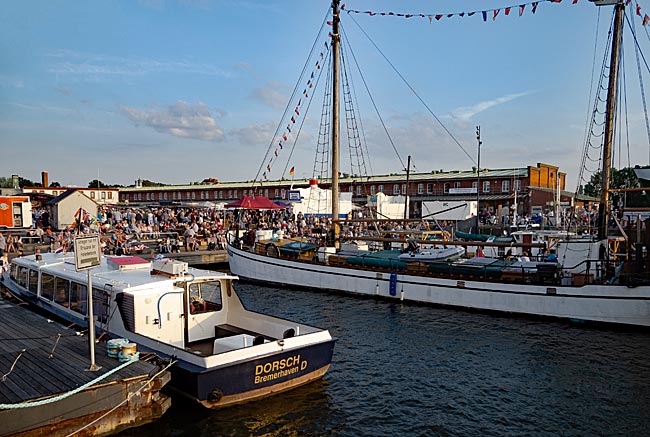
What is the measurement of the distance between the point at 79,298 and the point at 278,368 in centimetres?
608

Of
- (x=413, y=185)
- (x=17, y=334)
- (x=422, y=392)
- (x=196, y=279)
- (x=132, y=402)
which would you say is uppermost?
(x=413, y=185)

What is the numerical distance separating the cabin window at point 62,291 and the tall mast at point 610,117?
792 inches

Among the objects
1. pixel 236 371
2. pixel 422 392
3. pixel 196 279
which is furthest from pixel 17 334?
pixel 422 392

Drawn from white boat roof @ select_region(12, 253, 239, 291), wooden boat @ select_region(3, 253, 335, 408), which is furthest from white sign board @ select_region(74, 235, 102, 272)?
wooden boat @ select_region(3, 253, 335, 408)

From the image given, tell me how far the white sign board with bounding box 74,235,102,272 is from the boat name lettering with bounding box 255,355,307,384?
153 inches

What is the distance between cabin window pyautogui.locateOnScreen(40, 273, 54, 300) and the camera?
13.4m

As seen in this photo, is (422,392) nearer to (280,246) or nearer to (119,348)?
(119,348)

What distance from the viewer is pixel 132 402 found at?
27.5 feet

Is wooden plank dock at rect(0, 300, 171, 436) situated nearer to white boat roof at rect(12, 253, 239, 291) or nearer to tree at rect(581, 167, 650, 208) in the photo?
white boat roof at rect(12, 253, 239, 291)

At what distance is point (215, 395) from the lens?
30.0 ft

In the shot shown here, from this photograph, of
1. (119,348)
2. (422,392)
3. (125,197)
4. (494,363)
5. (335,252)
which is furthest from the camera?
(125,197)

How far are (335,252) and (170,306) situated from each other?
15.3 metres

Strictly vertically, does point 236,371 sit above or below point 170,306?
below

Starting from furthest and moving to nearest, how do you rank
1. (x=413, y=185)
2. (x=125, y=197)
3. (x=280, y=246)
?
(x=125, y=197) → (x=413, y=185) → (x=280, y=246)
